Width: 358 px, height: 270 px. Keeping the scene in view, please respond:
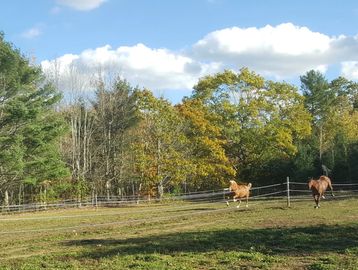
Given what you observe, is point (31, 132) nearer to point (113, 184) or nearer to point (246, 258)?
point (113, 184)

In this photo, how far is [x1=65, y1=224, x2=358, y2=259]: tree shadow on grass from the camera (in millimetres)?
11133

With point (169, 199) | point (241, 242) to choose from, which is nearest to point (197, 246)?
point (241, 242)

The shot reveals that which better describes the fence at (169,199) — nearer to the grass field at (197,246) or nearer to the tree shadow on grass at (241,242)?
the grass field at (197,246)

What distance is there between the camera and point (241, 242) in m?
12.4

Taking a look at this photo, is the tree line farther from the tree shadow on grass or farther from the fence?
the tree shadow on grass

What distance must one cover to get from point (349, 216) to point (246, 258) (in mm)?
9009

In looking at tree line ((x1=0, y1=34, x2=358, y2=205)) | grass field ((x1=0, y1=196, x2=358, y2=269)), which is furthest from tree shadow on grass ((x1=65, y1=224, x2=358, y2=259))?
tree line ((x1=0, y1=34, x2=358, y2=205))

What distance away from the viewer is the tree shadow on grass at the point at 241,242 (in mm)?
11133

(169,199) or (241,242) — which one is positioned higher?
(241,242)

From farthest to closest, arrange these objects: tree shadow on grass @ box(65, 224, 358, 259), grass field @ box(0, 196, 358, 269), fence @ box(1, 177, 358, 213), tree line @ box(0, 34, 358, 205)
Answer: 1. tree line @ box(0, 34, 358, 205)
2. fence @ box(1, 177, 358, 213)
3. tree shadow on grass @ box(65, 224, 358, 259)
4. grass field @ box(0, 196, 358, 269)

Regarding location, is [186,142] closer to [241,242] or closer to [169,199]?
[169,199]

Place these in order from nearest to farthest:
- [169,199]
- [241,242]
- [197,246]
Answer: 1. [197,246]
2. [241,242]
3. [169,199]

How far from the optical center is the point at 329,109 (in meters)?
61.3

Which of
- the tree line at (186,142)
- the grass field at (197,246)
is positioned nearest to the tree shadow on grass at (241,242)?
the grass field at (197,246)
